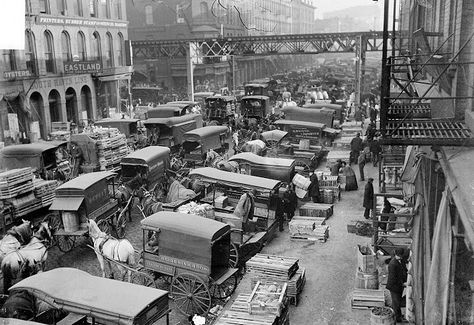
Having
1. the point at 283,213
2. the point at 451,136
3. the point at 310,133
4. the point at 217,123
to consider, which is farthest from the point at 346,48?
the point at 451,136

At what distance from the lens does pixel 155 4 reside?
69625 millimetres

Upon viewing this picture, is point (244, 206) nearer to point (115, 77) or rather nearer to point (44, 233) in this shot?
point (44, 233)

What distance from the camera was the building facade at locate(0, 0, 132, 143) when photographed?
3356cm

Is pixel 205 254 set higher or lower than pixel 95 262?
higher

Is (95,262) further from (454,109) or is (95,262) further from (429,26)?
(429,26)

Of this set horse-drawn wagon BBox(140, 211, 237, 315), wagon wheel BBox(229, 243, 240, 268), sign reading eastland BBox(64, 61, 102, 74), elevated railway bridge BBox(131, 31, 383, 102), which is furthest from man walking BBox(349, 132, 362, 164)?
elevated railway bridge BBox(131, 31, 383, 102)

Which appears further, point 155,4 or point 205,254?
point 155,4

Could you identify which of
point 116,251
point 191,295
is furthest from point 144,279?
point 191,295

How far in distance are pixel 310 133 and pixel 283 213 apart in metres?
10.9

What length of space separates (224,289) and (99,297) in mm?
A: 4688

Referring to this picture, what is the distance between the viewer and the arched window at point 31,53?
35500 millimetres

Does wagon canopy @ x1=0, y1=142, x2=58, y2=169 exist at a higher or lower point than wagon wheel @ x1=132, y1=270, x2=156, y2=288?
higher

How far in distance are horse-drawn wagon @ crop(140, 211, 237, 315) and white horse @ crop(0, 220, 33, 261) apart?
3673 millimetres

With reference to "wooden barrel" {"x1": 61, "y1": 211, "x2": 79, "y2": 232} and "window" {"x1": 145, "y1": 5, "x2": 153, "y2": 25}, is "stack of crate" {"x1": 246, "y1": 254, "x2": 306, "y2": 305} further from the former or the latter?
"window" {"x1": 145, "y1": 5, "x2": 153, "y2": 25}
